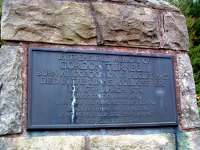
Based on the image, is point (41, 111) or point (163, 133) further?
Result: point (163, 133)

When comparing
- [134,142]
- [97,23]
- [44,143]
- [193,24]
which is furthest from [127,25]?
[193,24]

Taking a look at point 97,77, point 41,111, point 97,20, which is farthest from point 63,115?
point 97,20

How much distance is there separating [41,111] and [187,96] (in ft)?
4.46

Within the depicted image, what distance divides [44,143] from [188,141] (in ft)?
4.22

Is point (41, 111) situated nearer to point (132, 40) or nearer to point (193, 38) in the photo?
point (132, 40)

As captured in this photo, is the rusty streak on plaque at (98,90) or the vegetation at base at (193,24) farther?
the vegetation at base at (193,24)

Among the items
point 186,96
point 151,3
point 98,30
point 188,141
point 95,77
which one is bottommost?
point 188,141

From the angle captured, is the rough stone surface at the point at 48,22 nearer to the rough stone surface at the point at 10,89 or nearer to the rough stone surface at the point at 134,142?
the rough stone surface at the point at 10,89

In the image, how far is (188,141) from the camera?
3.36 m

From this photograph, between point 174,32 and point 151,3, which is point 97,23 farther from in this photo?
point 174,32

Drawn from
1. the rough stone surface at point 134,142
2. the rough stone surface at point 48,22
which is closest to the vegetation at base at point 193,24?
the rough stone surface at point 134,142

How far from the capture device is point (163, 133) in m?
3.32

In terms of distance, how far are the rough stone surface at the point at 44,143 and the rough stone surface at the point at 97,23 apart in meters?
0.79

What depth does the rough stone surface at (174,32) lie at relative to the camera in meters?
3.54
